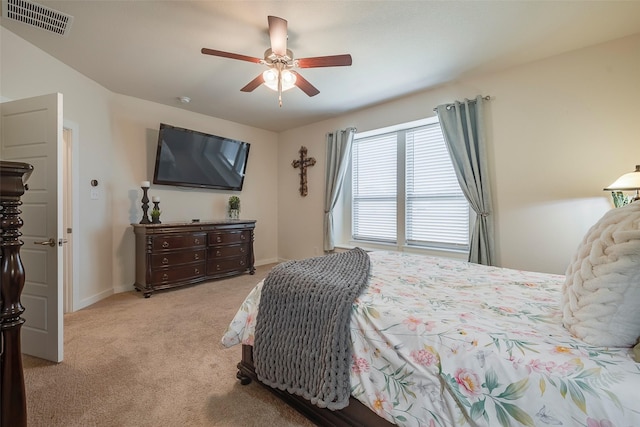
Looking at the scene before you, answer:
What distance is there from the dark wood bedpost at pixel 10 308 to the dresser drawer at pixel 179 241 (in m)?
2.57

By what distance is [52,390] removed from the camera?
1633mm

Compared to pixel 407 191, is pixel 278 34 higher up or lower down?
higher up

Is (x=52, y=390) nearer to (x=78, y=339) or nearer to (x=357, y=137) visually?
(x=78, y=339)

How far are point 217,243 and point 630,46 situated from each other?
15.6 ft

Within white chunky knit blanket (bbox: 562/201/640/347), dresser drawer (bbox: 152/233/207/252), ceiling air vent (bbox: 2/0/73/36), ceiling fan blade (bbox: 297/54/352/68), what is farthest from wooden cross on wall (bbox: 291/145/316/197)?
white chunky knit blanket (bbox: 562/201/640/347)

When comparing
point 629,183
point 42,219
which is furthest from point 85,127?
point 629,183

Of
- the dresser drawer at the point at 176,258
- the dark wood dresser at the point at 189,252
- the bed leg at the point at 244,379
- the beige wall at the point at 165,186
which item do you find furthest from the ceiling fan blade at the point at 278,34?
the dresser drawer at the point at 176,258

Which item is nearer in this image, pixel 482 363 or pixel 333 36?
pixel 482 363

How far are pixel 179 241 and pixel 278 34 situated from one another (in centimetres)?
276

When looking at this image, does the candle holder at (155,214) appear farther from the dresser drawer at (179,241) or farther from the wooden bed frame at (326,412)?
the wooden bed frame at (326,412)

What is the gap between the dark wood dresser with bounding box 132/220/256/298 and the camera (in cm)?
331

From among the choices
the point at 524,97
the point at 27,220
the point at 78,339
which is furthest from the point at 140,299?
the point at 524,97

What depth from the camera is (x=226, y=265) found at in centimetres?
405

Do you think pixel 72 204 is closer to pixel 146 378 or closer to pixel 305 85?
pixel 146 378
